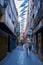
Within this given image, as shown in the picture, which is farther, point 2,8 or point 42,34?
point 42,34

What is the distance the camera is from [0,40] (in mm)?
23094

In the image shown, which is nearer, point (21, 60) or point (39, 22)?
point (21, 60)

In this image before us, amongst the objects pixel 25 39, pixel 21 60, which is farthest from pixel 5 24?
pixel 25 39

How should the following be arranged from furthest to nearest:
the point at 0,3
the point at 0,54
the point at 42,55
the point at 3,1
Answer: the point at 42,55 → the point at 0,54 → the point at 3,1 → the point at 0,3

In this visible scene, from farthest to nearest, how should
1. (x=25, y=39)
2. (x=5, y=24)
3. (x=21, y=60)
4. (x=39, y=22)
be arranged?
(x=25, y=39), (x=39, y=22), (x=21, y=60), (x=5, y=24)

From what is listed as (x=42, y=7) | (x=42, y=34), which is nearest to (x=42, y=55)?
(x=42, y=34)

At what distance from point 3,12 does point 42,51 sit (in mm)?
8334

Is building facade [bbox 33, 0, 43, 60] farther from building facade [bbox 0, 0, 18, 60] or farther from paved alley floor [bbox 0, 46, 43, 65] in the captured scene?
building facade [bbox 0, 0, 18, 60]

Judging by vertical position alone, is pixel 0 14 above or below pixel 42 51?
above

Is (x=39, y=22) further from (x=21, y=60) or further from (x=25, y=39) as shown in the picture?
(x=25, y=39)

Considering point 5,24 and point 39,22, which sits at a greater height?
point 39,22

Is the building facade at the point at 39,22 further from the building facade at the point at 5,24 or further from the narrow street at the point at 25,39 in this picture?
the building facade at the point at 5,24

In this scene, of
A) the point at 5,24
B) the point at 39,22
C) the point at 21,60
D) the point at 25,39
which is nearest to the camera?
the point at 5,24

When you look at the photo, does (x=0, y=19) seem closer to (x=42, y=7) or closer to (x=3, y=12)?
(x=3, y=12)
